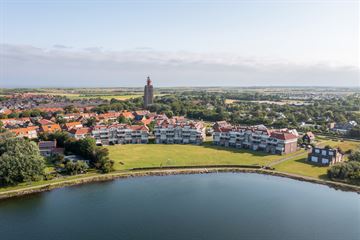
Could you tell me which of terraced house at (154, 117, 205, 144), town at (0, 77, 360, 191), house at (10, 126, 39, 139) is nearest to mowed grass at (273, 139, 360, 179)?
town at (0, 77, 360, 191)

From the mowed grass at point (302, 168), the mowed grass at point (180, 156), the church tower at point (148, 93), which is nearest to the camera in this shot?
the mowed grass at point (302, 168)

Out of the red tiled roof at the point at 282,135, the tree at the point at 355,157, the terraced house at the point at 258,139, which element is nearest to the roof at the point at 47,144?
the terraced house at the point at 258,139

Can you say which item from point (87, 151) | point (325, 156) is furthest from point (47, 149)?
point (325, 156)

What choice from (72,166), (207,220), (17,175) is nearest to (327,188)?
(207,220)

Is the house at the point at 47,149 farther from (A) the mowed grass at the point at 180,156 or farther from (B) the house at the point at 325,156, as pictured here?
(B) the house at the point at 325,156

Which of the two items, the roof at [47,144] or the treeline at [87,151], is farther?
the roof at [47,144]

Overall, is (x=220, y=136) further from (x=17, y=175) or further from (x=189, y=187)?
(x=17, y=175)
